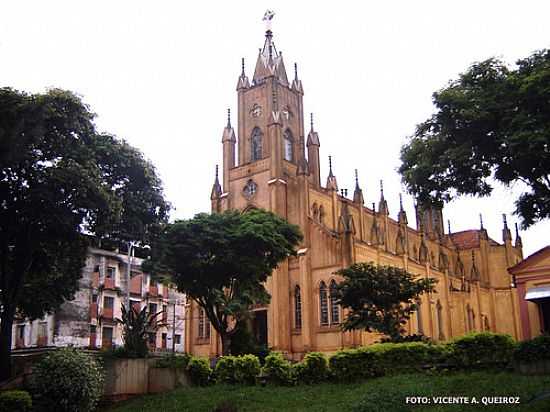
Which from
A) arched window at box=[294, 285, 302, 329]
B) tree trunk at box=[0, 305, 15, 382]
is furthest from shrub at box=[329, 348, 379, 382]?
arched window at box=[294, 285, 302, 329]

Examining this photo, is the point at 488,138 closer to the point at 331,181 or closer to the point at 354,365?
the point at 354,365

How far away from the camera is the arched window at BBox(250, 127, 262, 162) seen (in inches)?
1698

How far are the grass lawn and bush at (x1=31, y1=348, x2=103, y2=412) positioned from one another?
5.47ft

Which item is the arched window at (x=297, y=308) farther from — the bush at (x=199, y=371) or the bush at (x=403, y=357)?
the bush at (x=403, y=357)

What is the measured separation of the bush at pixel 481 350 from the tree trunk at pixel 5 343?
47.6 feet

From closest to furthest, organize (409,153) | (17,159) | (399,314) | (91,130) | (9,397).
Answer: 1. (9,397)
2. (409,153)
3. (17,159)
4. (91,130)
5. (399,314)

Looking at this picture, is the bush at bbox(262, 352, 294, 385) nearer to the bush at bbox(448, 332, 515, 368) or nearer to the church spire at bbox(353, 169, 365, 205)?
the bush at bbox(448, 332, 515, 368)

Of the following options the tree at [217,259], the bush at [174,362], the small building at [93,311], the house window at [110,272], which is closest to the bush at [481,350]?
the bush at [174,362]

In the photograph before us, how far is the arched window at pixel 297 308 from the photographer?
3744 centimetres

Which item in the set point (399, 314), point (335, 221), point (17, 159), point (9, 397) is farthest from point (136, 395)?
point (335, 221)

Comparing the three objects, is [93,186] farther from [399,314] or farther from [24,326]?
[24,326]

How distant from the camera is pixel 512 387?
1439 cm

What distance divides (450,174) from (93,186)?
457 inches

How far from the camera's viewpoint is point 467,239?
62.9 meters
